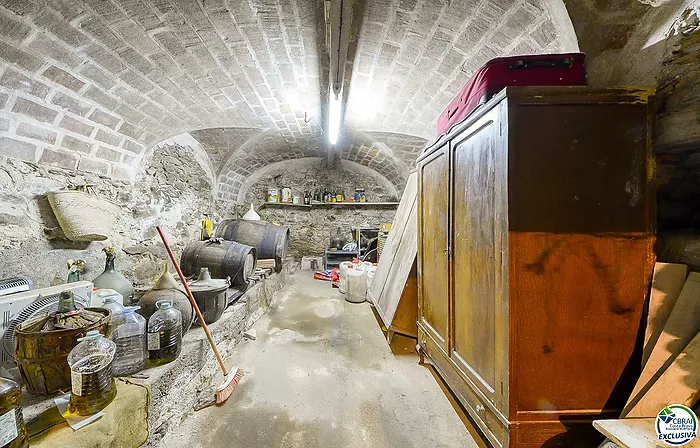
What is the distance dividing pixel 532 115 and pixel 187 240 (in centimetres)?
433

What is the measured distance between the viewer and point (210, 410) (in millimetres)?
1678

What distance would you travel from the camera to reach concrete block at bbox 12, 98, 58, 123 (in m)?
1.70

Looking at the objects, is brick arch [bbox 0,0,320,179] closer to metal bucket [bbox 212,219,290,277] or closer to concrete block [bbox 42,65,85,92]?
concrete block [bbox 42,65,85,92]

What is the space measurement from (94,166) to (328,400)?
286 cm

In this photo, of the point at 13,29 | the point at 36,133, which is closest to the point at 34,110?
the point at 36,133

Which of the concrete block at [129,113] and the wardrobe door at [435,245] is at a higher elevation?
the concrete block at [129,113]

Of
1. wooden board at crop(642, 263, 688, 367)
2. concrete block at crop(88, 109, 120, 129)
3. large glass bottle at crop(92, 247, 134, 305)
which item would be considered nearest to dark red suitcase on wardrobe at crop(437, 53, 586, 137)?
wooden board at crop(642, 263, 688, 367)

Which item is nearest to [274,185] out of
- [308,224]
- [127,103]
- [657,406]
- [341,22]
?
[308,224]

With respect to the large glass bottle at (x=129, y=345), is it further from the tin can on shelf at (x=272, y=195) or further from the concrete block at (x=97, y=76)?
the tin can on shelf at (x=272, y=195)

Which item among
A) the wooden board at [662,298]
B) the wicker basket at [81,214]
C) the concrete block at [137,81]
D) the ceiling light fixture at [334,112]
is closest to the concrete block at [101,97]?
the concrete block at [137,81]

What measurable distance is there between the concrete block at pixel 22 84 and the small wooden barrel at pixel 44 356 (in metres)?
1.52

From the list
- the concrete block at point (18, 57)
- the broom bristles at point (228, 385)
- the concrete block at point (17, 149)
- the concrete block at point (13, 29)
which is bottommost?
the broom bristles at point (228, 385)

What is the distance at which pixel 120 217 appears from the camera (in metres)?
2.75

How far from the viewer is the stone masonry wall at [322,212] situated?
6.30 meters
